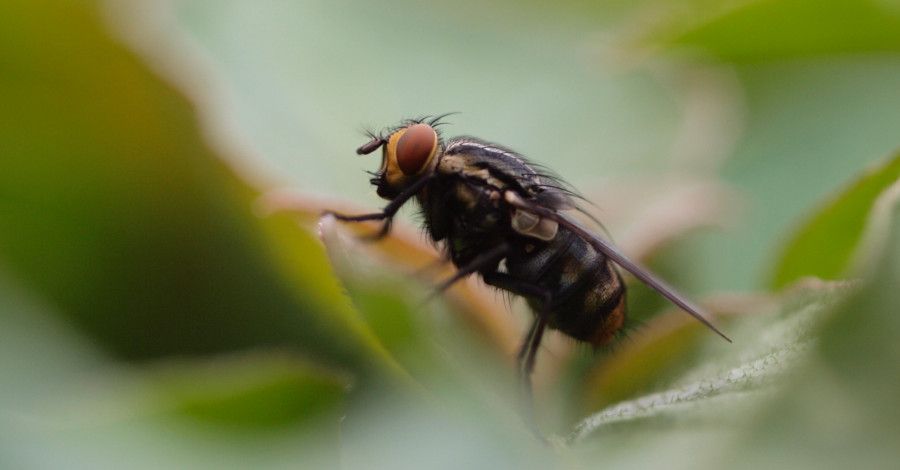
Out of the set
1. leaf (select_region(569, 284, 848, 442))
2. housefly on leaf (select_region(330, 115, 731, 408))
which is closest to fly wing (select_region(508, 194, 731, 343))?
housefly on leaf (select_region(330, 115, 731, 408))

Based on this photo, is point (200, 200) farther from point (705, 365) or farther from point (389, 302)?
point (705, 365)

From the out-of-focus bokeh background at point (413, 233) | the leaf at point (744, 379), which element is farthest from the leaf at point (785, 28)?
the leaf at point (744, 379)

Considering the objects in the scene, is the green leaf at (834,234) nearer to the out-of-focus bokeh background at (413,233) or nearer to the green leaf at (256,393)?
the out-of-focus bokeh background at (413,233)

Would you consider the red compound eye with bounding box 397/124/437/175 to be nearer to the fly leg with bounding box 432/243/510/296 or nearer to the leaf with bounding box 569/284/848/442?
the fly leg with bounding box 432/243/510/296

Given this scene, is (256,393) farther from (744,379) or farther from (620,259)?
(744,379)

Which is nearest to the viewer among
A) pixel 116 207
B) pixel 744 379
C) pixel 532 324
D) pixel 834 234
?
pixel 744 379

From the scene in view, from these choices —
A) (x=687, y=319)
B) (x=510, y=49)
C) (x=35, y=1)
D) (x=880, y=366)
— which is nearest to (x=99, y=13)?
(x=35, y=1)

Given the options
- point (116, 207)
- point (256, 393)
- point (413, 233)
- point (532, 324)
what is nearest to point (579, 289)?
point (532, 324)
